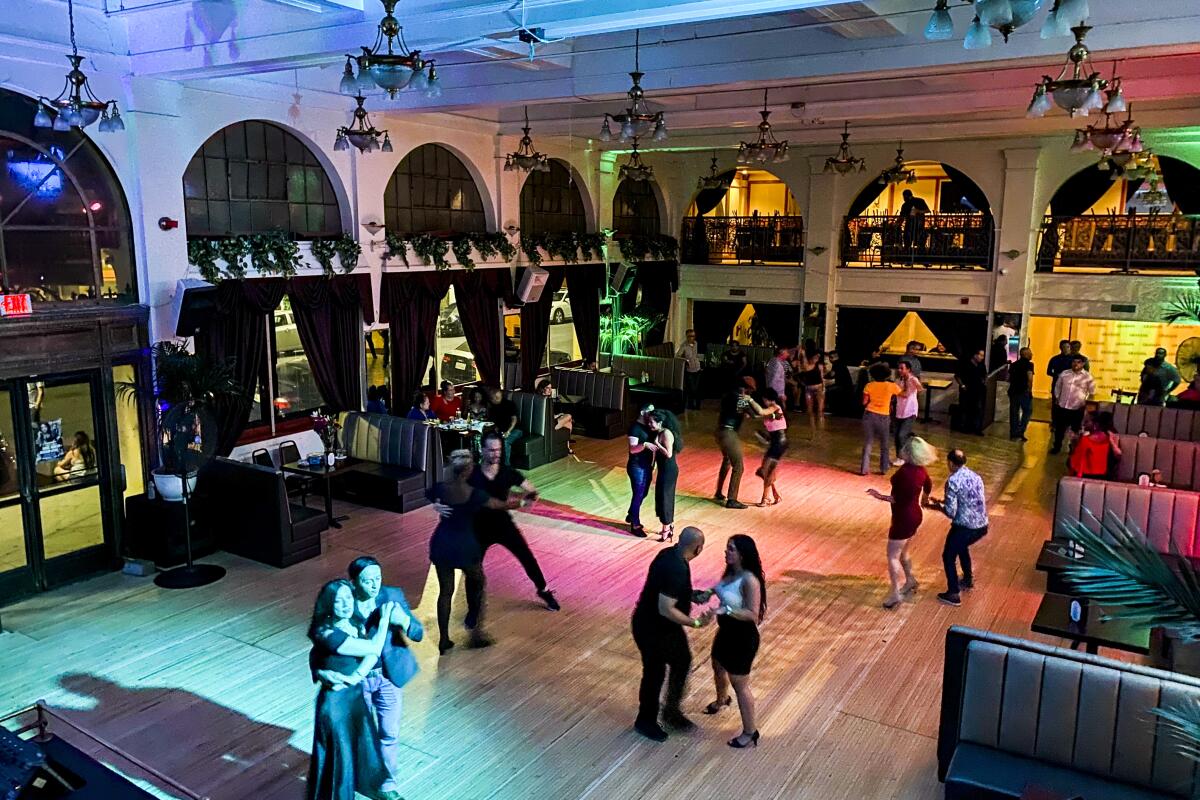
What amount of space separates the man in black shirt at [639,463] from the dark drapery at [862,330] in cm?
869

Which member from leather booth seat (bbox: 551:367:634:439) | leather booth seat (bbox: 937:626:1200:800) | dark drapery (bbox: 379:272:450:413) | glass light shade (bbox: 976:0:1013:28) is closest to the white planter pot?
dark drapery (bbox: 379:272:450:413)

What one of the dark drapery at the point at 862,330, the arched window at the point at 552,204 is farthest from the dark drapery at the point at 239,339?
the dark drapery at the point at 862,330

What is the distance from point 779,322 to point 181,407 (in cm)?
1199

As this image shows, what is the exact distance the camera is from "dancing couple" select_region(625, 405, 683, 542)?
28.4 feet

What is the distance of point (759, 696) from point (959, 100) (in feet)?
23.6

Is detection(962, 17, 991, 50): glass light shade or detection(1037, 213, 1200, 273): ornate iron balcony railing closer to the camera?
detection(962, 17, 991, 50): glass light shade

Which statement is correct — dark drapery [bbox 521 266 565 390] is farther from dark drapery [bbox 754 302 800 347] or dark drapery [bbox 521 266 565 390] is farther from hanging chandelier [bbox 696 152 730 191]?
dark drapery [bbox 754 302 800 347]

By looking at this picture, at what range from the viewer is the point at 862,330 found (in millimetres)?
16766

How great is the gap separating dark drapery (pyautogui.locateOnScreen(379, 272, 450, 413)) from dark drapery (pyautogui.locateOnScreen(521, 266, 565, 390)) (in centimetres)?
190

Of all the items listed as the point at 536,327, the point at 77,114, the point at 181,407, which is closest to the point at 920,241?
the point at 536,327

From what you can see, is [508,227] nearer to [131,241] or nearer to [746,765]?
[131,241]

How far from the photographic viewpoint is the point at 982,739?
15.5 feet

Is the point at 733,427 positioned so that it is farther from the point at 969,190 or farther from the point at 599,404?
the point at 969,190

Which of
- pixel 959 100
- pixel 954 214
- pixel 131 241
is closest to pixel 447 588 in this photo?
pixel 131 241
